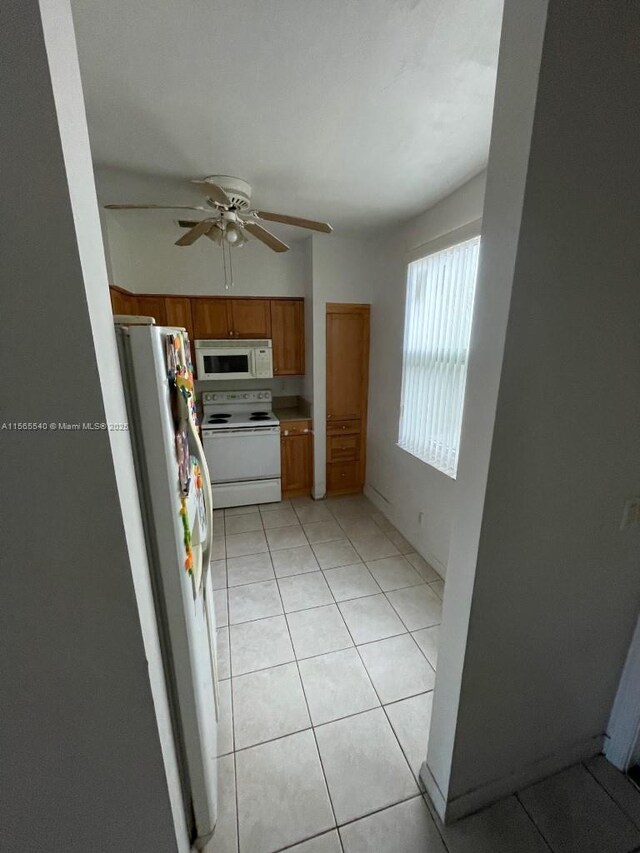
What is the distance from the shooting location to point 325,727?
1.50 metres

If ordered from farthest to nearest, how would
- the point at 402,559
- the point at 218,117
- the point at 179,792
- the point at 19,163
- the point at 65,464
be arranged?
the point at 402,559 → the point at 218,117 → the point at 179,792 → the point at 65,464 → the point at 19,163

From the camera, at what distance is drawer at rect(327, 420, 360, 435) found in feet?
11.4

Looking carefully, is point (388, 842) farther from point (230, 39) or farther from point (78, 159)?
point (230, 39)

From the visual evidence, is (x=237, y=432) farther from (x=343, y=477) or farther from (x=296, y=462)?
(x=343, y=477)

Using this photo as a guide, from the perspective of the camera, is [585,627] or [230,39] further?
[585,627]

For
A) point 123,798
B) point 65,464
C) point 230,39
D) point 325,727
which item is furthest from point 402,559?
point 230,39

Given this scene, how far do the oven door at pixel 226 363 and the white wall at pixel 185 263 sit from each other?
1.96 ft

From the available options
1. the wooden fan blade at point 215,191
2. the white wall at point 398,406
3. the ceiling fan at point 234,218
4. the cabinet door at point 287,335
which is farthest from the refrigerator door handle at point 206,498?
the cabinet door at point 287,335

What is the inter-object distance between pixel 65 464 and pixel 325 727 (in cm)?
164

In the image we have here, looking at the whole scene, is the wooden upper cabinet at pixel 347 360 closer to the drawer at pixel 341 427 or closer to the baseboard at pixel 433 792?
the drawer at pixel 341 427

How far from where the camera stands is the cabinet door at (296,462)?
3453 mm

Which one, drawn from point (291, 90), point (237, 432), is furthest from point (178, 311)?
point (291, 90)

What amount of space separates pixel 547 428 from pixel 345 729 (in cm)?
156

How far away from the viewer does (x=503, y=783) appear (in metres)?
1.25
